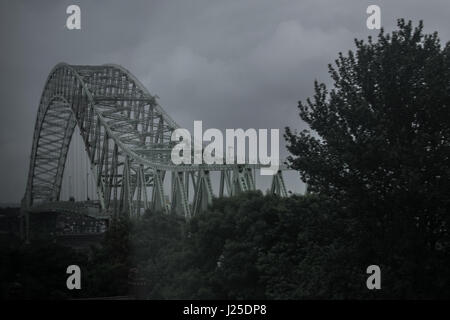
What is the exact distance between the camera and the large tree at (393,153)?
18797 millimetres

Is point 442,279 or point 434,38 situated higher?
point 434,38

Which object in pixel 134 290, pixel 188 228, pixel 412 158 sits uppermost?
pixel 412 158

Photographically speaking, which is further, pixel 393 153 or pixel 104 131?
pixel 104 131

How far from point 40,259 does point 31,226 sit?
24807mm

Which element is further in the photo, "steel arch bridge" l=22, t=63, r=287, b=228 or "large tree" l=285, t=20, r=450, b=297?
"steel arch bridge" l=22, t=63, r=287, b=228

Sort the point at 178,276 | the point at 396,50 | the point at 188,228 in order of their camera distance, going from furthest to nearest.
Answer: the point at 188,228, the point at 178,276, the point at 396,50

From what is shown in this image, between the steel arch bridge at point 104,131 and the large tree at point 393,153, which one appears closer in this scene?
the large tree at point 393,153

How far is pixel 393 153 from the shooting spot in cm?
1884

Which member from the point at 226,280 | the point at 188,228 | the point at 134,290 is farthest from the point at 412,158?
the point at 134,290

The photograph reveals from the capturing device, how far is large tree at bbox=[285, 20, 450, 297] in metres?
18.8
